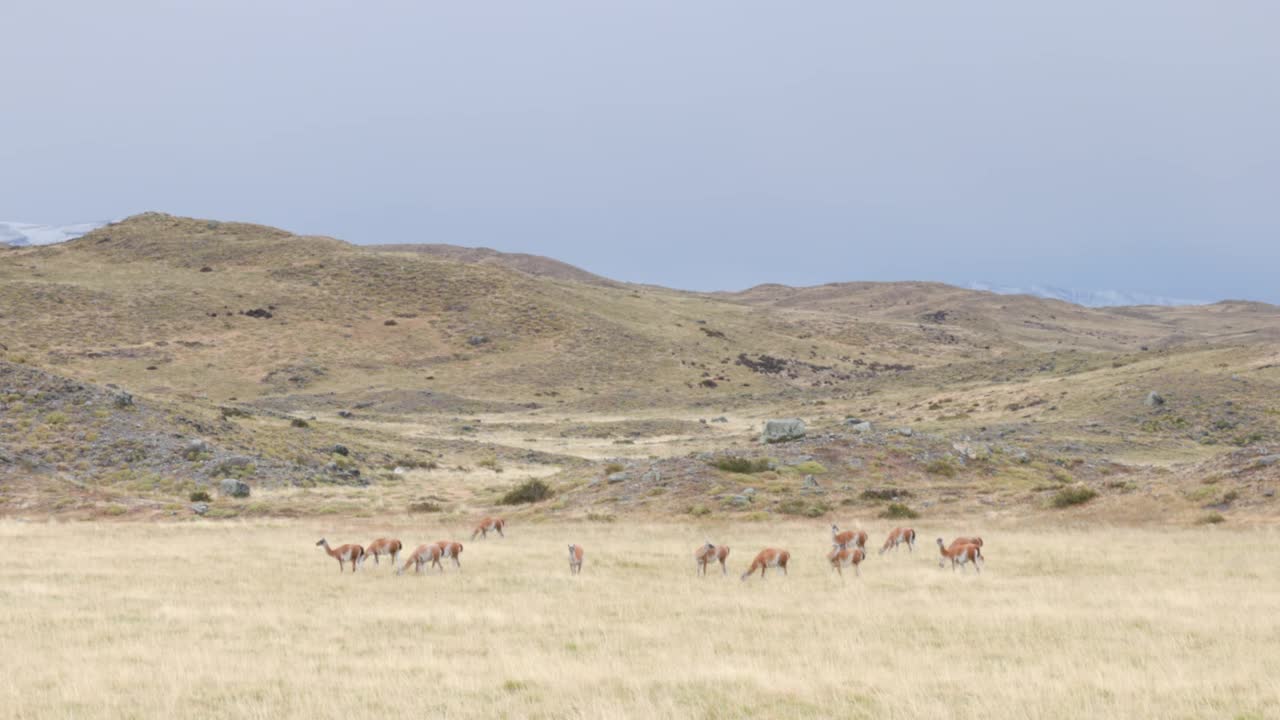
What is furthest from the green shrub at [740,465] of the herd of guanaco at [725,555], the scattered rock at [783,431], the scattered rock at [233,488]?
the scattered rock at [233,488]

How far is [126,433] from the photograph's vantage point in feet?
159

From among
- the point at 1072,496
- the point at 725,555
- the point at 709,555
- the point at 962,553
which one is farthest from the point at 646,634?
the point at 1072,496

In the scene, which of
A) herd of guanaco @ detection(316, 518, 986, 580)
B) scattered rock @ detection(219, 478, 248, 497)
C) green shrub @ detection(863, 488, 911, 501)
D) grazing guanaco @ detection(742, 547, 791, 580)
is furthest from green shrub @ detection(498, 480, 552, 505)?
grazing guanaco @ detection(742, 547, 791, 580)

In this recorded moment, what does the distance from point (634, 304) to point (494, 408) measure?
64622 millimetres

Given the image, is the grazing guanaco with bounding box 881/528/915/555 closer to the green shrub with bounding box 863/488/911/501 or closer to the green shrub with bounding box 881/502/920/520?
the green shrub with bounding box 881/502/920/520

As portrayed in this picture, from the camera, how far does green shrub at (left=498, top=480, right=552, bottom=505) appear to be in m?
40.1

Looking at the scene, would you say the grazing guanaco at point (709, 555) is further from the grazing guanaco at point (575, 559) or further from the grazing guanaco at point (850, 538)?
the grazing guanaco at point (850, 538)

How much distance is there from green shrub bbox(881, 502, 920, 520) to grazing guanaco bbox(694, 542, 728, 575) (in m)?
12.2

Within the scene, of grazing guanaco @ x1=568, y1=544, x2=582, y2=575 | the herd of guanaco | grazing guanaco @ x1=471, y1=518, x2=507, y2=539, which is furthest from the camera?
grazing guanaco @ x1=471, y1=518, x2=507, y2=539

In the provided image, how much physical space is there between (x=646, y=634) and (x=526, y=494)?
25364mm

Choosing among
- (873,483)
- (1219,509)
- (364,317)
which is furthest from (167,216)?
(1219,509)

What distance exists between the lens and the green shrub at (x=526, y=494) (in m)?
40.1

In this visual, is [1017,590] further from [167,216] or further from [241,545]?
[167,216]

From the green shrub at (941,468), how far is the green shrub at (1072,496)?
287 inches
